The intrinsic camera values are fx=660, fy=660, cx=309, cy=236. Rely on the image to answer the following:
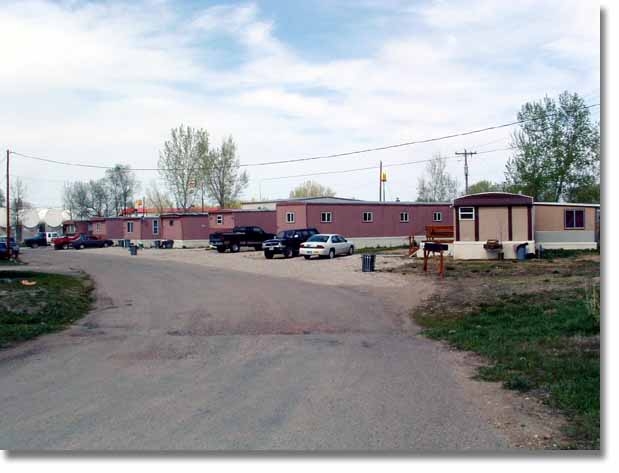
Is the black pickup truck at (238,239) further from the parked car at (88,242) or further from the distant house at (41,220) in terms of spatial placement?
the distant house at (41,220)

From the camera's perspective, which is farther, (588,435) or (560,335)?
(560,335)

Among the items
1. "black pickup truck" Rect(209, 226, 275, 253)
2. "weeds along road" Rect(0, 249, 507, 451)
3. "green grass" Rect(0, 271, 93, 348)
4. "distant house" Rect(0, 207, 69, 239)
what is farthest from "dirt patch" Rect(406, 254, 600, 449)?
"distant house" Rect(0, 207, 69, 239)

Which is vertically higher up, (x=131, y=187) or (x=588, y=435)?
(x=131, y=187)

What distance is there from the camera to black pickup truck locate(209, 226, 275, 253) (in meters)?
45.4

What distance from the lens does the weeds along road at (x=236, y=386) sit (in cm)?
619

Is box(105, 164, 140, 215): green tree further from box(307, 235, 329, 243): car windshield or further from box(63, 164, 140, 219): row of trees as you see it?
box(307, 235, 329, 243): car windshield

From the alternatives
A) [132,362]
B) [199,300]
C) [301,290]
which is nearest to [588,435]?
[132,362]

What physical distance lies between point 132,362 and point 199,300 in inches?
334

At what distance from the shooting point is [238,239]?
4566cm

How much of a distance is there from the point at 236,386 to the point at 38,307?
1007 centimetres

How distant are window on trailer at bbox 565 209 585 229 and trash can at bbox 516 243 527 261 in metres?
6.98

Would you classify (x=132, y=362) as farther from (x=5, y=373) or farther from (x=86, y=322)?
(x=86, y=322)

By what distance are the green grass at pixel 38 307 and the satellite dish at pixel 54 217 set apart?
8473 centimetres

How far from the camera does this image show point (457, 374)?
9281mm
